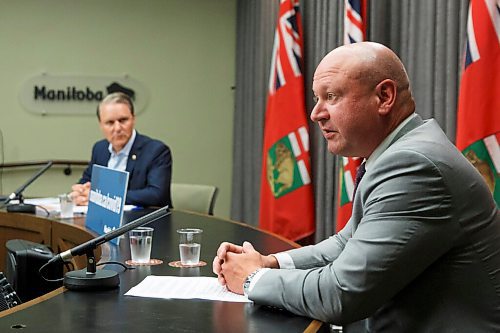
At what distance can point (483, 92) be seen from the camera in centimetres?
288

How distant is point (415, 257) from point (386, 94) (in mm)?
401

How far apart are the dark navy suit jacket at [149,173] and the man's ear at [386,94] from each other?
2.46 m

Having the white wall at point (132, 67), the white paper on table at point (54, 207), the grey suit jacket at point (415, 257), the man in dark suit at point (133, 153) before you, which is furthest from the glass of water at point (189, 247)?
the white wall at point (132, 67)

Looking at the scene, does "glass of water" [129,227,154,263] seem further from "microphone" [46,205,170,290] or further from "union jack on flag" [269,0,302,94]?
"union jack on flag" [269,0,302,94]

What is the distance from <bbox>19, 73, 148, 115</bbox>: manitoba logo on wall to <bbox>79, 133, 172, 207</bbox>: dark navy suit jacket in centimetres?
226

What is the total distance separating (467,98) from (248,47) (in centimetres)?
352

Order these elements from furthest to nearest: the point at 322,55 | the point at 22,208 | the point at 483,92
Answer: the point at 322,55 → the point at 22,208 → the point at 483,92

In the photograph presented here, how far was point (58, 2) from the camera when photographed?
6500 mm

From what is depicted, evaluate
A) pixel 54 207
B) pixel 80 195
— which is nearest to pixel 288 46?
pixel 80 195

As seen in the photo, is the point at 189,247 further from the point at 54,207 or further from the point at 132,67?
the point at 132,67

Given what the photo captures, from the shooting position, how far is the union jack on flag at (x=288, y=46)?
461cm

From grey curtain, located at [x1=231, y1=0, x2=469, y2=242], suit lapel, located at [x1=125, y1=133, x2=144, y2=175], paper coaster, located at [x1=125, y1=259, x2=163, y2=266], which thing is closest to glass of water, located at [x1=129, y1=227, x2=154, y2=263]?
paper coaster, located at [x1=125, y1=259, x2=163, y2=266]

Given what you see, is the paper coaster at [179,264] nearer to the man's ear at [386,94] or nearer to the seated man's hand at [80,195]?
the man's ear at [386,94]

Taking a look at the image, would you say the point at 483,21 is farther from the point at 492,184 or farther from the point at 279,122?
the point at 279,122
